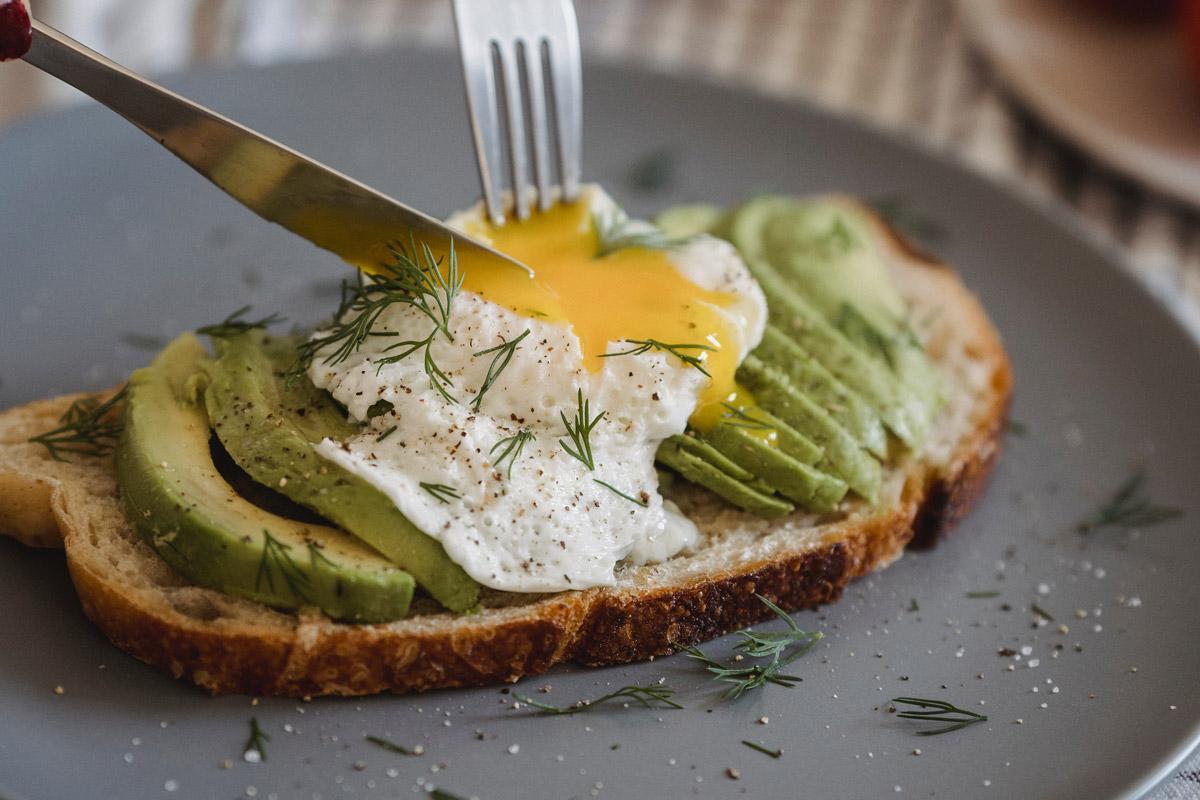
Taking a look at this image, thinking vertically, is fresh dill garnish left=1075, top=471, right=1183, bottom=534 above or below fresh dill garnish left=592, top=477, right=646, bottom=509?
below

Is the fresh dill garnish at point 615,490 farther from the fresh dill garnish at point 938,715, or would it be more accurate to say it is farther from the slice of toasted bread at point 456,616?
the fresh dill garnish at point 938,715

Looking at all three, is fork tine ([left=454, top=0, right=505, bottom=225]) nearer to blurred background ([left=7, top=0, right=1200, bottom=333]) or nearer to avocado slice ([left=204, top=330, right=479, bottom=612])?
avocado slice ([left=204, top=330, right=479, bottom=612])

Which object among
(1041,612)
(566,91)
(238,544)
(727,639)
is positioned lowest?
(727,639)

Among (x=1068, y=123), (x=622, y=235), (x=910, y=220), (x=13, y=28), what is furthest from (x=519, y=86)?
(x=1068, y=123)

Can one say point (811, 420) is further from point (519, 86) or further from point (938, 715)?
point (519, 86)

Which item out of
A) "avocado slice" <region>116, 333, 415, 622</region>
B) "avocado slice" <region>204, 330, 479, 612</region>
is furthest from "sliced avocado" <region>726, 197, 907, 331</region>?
"avocado slice" <region>116, 333, 415, 622</region>

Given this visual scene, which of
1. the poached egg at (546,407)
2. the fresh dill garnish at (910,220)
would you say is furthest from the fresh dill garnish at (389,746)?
the fresh dill garnish at (910,220)

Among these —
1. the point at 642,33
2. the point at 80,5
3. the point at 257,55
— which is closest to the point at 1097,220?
the point at 642,33
